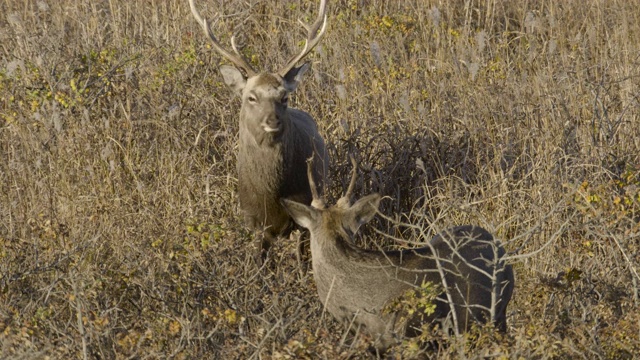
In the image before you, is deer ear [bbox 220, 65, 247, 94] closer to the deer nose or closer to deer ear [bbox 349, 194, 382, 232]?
the deer nose

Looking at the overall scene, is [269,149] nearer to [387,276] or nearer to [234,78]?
[234,78]

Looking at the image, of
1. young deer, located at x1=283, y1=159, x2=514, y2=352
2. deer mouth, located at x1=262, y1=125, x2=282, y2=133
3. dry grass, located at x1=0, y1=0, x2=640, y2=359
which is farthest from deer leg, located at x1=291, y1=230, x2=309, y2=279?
young deer, located at x1=283, y1=159, x2=514, y2=352

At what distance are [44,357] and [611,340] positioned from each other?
8.89 ft

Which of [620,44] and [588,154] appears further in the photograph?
[620,44]

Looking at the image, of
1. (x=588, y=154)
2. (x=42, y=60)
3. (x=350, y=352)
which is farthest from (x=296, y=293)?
(x=42, y=60)

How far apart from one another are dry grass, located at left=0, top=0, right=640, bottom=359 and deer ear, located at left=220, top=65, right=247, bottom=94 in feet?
2.36

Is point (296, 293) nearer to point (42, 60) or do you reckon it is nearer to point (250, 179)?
point (250, 179)

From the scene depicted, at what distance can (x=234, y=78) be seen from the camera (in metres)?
8.38

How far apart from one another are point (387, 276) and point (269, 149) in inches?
98.4

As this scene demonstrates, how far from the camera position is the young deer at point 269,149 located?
8.06m

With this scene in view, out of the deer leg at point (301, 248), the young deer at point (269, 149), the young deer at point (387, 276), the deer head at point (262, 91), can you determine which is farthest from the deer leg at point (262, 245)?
the young deer at point (387, 276)

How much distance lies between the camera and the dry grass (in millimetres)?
6105

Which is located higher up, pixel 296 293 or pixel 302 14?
pixel 302 14

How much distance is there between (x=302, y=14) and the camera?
11641 mm
